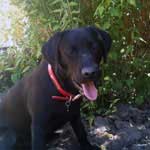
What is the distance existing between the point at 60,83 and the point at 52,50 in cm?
27

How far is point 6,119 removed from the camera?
4578 millimetres

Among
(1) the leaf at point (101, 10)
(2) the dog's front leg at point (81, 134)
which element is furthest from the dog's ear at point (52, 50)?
(2) the dog's front leg at point (81, 134)

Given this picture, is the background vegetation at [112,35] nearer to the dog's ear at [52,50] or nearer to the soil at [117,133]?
the soil at [117,133]

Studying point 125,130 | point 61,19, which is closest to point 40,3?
point 61,19

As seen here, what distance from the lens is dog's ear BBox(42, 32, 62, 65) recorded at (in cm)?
394

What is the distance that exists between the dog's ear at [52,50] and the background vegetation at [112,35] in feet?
2.24

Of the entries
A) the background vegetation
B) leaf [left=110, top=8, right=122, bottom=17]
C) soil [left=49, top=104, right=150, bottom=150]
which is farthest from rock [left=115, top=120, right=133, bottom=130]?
leaf [left=110, top=8, right=122, bottom=17]

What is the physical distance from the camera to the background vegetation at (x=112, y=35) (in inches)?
186

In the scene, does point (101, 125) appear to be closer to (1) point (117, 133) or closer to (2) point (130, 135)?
(1) point (117, 133)

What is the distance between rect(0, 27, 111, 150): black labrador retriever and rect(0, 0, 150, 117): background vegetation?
0.62 metres

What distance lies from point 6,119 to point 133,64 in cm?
130

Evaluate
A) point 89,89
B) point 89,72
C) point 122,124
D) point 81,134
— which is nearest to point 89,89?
point 89,89

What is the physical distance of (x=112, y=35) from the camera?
15.9ft

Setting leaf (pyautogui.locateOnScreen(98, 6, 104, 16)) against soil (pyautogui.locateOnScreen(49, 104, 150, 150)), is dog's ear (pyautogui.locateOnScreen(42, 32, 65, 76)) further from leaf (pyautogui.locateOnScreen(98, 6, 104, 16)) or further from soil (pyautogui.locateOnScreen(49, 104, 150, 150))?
soil (pyautogui.locateOnScreen(49, 104, 150, 150))
